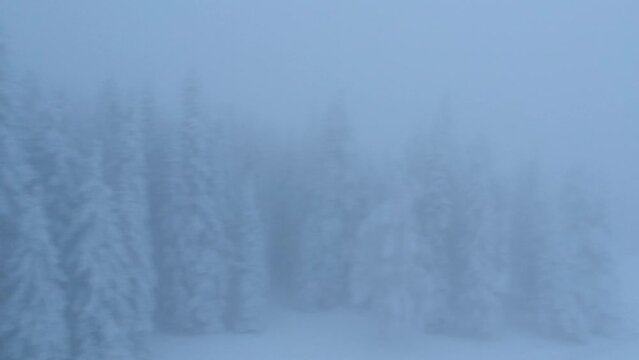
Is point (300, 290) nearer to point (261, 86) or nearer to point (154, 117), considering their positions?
point (154, 117)

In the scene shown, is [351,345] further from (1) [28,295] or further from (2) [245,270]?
(1) [28,295]

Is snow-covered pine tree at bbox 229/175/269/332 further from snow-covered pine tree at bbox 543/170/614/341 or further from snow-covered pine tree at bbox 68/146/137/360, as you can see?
snow-covered pine tree at bbox 543/170/614/341

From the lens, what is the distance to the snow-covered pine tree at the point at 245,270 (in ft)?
131

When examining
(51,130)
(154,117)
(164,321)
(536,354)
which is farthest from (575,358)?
(51,130)

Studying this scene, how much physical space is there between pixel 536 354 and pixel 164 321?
58.7 ft

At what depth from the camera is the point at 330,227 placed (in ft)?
144

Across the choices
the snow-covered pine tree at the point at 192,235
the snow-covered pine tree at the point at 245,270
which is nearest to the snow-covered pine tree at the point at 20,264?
the snow-covered pine tree at the point at 192,235

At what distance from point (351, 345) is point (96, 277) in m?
14.4

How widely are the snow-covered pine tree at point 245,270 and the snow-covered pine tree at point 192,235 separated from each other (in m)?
1.41

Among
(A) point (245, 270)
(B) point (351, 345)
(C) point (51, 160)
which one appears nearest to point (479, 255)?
(B) point (351, 345)

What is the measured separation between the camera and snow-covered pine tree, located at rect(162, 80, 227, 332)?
3803 centimetres

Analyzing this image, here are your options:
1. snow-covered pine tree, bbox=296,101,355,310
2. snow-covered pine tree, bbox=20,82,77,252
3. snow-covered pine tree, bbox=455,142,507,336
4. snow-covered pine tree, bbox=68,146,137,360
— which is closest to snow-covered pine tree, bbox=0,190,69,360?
snow-covered pine tree, bbox=68,146,137,360

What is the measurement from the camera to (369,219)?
4031 cm

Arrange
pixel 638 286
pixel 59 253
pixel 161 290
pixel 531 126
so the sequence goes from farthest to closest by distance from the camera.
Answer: pixel 531 126 → pixel 638 286 → pixel 161 290 → pixel 59 253
